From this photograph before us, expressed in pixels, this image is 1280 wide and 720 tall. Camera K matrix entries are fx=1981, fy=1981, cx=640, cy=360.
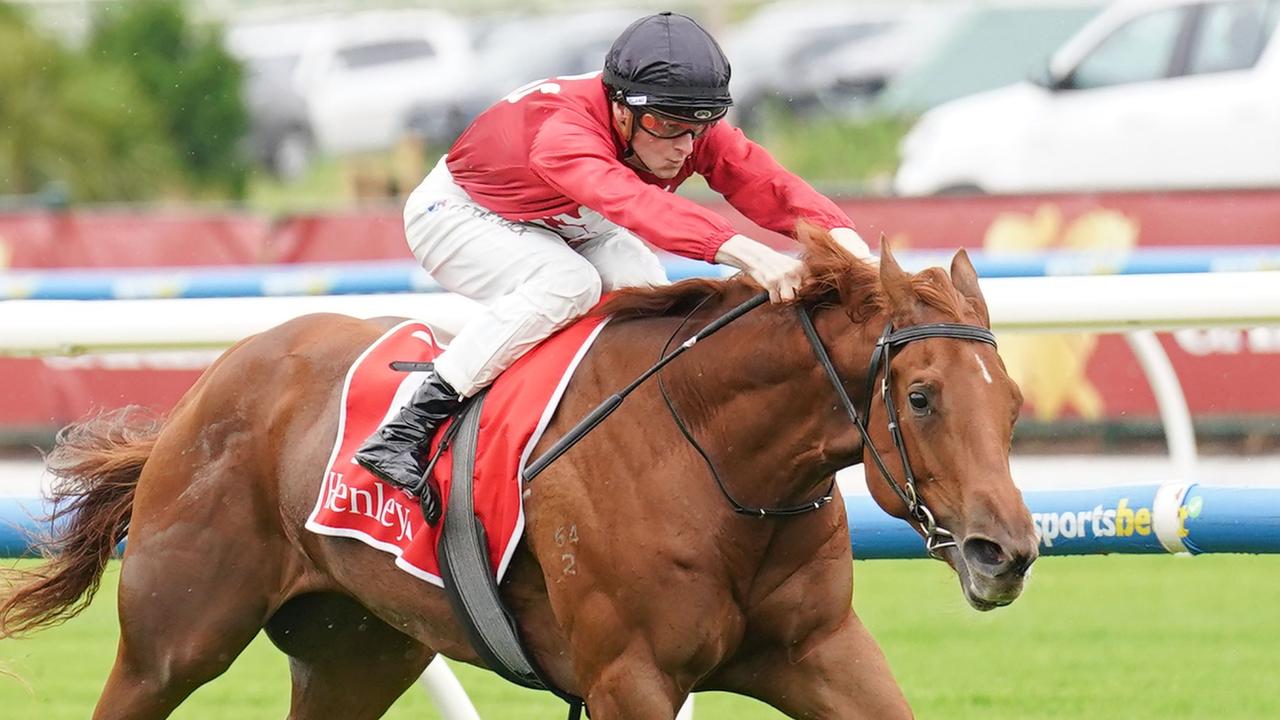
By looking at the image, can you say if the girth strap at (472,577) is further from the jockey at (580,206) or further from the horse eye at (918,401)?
the horse eye at (918,401)

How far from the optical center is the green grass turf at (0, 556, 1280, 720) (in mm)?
5934

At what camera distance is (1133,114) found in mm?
13570

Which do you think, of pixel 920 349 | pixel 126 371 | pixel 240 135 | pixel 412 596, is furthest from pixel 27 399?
pixel 240 135

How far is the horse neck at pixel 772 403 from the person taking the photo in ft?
12.7

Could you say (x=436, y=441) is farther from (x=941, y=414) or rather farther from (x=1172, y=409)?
(x=1172, y=409)

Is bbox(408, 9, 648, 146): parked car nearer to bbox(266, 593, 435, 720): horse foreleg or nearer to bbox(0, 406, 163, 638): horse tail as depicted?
bbox(0, 406, 163, 638): horse tail

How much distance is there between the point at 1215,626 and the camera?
6.90 m

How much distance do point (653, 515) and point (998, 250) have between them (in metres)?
6.20

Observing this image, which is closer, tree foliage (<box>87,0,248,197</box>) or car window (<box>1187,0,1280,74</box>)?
car window (<box>1187,0,1280,74</box>)

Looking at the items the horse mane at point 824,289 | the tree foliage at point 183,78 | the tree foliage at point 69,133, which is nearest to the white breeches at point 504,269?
the horse mane at point 824,289

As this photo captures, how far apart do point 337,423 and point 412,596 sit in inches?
17.7

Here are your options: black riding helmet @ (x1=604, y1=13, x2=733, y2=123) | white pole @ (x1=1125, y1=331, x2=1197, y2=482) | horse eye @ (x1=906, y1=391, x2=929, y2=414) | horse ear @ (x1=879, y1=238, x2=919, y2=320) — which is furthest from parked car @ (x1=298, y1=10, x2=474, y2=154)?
horse eye @ (x1=906, y1=391, x2=929, y2=414)

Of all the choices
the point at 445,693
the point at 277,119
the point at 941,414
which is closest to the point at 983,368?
the point at 941,414

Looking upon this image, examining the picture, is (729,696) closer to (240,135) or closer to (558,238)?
(558,238)
